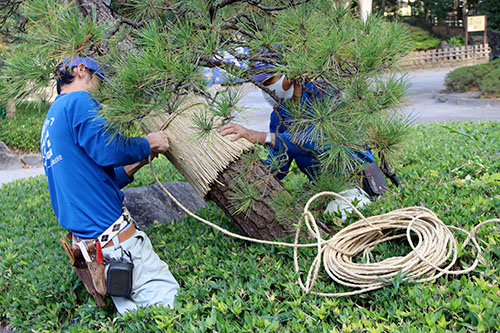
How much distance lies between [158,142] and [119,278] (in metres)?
0.75

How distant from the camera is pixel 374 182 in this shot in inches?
134

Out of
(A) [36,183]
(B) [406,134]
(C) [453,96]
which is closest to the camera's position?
(B) [406,134]

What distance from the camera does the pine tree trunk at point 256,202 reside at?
2.75 metres

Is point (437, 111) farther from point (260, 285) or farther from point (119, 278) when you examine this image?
point (119, 278)

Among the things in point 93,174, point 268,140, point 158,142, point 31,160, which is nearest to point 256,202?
point 268,140

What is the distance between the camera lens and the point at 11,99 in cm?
218

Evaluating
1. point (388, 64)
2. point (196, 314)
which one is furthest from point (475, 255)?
point (196, 314)

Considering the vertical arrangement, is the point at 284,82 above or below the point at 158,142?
above

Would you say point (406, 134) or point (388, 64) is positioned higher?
point (388, 64)

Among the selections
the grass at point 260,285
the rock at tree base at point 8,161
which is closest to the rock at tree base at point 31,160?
the rock at tree base at point 8,161

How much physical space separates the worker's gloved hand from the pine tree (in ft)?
0.52

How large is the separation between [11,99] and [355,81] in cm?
156

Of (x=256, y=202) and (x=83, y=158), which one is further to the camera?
(x=256, y=202)

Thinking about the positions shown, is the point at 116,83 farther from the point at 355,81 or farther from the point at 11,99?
the point at 355,81
